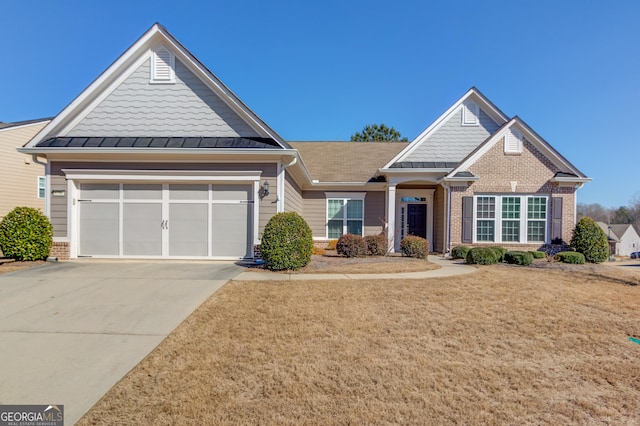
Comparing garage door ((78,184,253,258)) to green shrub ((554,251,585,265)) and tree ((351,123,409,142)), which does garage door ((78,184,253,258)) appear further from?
tree ((351,123,409,142))

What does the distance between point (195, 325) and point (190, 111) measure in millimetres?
7974

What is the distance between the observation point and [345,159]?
1745 cm

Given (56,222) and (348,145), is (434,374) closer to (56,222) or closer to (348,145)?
(56,222)

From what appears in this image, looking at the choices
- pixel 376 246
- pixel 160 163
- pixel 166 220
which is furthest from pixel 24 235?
pixel 376 246

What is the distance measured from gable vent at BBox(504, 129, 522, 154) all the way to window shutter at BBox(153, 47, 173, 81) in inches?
496

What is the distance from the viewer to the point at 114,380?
128 inches

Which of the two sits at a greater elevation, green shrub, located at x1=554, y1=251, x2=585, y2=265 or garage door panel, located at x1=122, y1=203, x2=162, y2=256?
garage door panel, located at x1=122, y1=203, x2=162, y2=256

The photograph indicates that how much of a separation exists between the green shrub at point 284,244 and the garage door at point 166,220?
1774 millimetres

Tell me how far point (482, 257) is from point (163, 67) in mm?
12237

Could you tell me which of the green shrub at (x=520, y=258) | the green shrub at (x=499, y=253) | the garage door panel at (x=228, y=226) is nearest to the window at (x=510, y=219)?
the green shrub at (x=499, y=253)

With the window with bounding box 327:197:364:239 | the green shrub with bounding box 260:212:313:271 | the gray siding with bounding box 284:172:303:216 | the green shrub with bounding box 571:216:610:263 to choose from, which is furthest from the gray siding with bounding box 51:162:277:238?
the green shrub with bounding box 571:216:610:263

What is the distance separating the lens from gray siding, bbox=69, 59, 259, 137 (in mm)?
10422

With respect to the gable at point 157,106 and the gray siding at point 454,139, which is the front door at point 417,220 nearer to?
the gray siding at point 454,139

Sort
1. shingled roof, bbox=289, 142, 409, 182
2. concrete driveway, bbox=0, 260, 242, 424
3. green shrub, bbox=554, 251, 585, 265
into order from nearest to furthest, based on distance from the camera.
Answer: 1. concrete driveway, bbox=0, 260, 242, 424
2. green shrub, bbox=554, 251, 585, 265
3. shingled roof, bbox=289, 142, 409, 182
